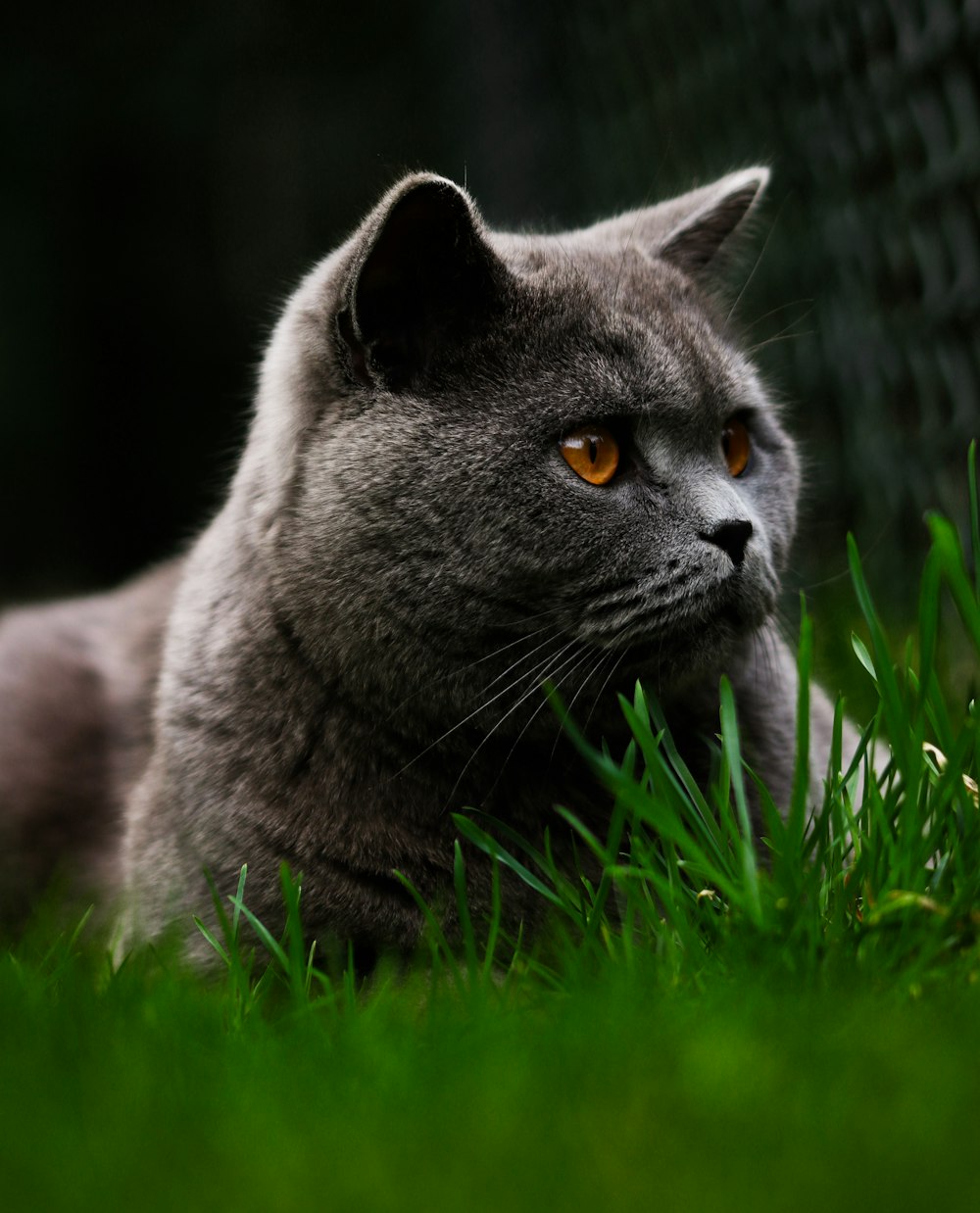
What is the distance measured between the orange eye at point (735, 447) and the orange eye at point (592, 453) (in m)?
0.24

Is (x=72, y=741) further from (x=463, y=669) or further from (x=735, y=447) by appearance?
(x=735, y=447)

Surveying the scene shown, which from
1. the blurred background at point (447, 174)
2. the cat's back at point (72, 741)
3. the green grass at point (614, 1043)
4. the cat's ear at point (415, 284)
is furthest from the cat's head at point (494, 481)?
the cat's back at point (72, 741)

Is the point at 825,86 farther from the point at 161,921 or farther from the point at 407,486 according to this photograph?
the point at 161,921

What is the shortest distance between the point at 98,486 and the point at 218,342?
102cm

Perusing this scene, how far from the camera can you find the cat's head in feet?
5.36

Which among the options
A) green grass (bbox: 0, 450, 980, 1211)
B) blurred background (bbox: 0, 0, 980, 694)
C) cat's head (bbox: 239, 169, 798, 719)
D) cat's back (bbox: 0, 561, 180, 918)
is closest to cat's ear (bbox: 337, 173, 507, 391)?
cat's head (bbox: 239, 169, 798, 719)

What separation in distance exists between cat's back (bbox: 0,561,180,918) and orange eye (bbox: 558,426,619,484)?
101 cm

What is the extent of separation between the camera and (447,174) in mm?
4035

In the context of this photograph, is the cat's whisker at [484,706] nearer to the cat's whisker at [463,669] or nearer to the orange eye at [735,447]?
the cat's whisker at [463,669]

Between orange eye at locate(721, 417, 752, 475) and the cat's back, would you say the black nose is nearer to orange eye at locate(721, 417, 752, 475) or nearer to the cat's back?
orange eye at locate(721, 417, 752, 475)

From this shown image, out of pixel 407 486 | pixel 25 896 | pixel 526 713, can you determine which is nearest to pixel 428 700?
pixel 526 713

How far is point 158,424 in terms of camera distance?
7461 mm

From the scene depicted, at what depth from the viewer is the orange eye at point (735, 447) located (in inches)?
74.5

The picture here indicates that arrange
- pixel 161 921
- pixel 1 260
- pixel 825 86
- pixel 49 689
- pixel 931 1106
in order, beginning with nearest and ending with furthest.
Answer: pixel 931 1106, pixel 161 921, pixel 49 689, pixel 825 86, pixel 1 260
